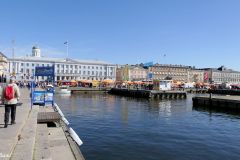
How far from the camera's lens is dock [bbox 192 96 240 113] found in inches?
1847

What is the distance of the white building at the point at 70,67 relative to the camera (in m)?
170

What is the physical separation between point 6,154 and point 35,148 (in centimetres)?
188

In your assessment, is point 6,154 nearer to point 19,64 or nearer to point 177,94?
point 177,94

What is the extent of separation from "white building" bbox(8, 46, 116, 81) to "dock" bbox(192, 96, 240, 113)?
128676 mm

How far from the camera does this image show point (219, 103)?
51.1 m

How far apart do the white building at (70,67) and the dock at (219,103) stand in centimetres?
12868

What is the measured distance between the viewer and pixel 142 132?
82.3 feet

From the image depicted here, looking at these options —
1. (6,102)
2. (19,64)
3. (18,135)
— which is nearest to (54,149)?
(18,135)

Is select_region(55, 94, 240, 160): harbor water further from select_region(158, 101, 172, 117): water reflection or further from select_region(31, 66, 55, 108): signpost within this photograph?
select_region(158, 101, 172, 117): water reflection

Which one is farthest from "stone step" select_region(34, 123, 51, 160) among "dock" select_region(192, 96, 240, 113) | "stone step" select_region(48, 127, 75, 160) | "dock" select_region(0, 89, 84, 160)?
"dock" select_region(192, 96, 240, 113)

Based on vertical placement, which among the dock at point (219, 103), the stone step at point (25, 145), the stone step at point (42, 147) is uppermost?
the stone step at point (25, 145)

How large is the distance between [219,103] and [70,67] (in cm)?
14235

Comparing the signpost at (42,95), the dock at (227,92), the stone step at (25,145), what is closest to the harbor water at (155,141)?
the signpost at (42,95)

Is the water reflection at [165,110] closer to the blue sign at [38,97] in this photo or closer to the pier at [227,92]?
the blue sign at [38,97]
